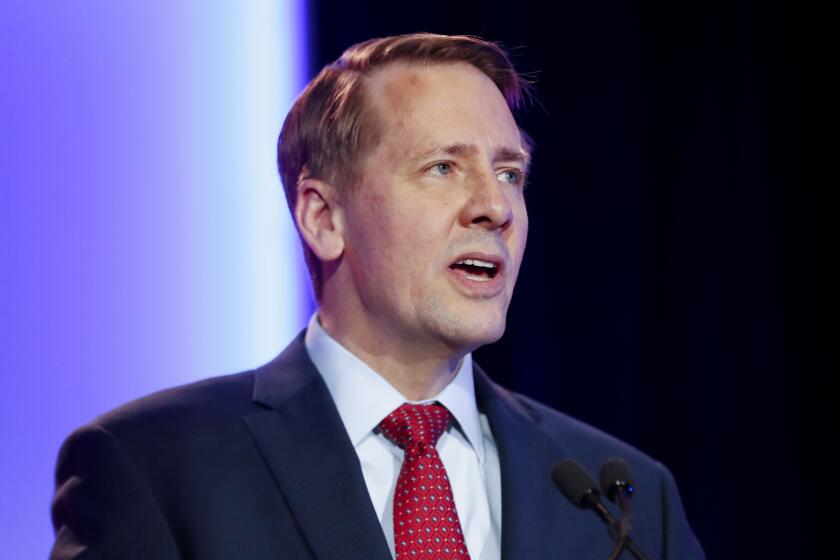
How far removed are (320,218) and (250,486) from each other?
620mm

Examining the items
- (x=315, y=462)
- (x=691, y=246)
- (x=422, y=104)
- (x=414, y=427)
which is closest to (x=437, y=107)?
(x=422, y=104)

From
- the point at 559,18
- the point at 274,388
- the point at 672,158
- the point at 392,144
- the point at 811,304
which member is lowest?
the point at 811,304

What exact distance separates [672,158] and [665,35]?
37cm

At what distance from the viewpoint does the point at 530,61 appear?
3.12m

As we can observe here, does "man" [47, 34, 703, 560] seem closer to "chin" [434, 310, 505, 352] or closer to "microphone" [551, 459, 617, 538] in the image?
"chin" [434, 310, 505, 352]

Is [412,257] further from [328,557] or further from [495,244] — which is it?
[328,557]

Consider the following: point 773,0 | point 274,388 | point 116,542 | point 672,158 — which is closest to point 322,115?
point 274,388

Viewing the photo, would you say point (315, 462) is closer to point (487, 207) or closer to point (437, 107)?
point (487, 207)

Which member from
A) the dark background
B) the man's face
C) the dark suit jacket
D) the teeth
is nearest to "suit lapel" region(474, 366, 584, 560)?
the dark suit jacket

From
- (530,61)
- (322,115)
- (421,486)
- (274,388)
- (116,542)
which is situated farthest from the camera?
(530,61)

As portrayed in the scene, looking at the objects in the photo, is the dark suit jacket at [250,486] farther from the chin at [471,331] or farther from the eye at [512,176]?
the eye at [512,176]

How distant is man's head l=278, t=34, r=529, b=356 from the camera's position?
211 centimetres

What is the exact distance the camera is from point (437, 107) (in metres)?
2.21

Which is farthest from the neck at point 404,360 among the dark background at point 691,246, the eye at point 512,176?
the dark background at point 691,246
